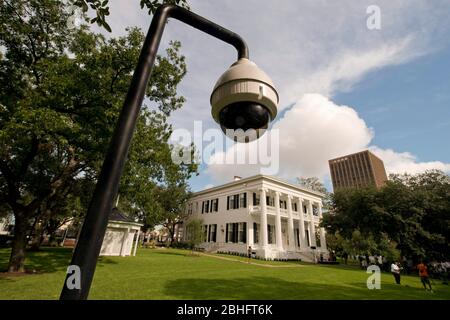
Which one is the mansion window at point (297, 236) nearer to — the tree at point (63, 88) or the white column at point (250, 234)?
the white column at point (250, 234)

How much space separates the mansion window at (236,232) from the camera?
31.7m

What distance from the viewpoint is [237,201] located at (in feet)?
113

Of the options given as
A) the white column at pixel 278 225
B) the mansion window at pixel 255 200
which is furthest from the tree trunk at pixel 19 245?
the mansion window at pixel 255 200

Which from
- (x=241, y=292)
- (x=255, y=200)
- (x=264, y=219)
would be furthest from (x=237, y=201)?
(x=241, y=292)

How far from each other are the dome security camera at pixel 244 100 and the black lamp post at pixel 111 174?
1.55 feet

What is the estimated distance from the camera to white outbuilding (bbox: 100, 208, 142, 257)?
23.6 meters

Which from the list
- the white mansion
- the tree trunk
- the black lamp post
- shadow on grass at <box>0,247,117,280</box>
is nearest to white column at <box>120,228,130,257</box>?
shadow on grass at <box>0,247,117,280</box>

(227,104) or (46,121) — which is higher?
(46,121)

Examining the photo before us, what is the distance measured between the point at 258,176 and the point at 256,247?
31.1 feet

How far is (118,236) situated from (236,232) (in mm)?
15806
